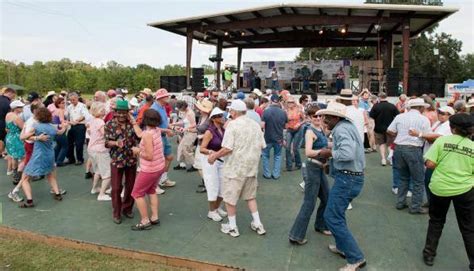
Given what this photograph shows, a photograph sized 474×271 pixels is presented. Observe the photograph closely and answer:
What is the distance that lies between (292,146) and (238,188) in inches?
137

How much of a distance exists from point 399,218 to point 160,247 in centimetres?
298

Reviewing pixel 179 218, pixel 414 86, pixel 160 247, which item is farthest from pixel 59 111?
pixel 414 86

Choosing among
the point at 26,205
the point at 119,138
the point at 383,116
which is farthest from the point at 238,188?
the point at 383,116

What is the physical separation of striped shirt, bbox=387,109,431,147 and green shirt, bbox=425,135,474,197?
146cm

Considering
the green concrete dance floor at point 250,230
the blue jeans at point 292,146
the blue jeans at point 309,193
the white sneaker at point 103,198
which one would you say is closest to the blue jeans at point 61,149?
the green concrete dance floor at point 250,230

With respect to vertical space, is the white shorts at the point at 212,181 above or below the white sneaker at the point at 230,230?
above

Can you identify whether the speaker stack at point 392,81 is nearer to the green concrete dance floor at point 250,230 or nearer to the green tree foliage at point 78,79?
the green concrete dance floor at point 250,230

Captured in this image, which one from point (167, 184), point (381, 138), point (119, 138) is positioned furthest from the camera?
point (381, 138)

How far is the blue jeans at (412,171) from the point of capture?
14.4 ft

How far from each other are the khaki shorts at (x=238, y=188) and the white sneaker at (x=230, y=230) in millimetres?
337

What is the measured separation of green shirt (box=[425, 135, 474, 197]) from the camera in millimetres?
2895

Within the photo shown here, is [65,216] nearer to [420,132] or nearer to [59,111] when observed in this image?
[59,111]

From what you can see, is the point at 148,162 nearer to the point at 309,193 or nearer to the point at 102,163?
the point at 102,163

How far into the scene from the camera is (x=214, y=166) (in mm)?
4266
